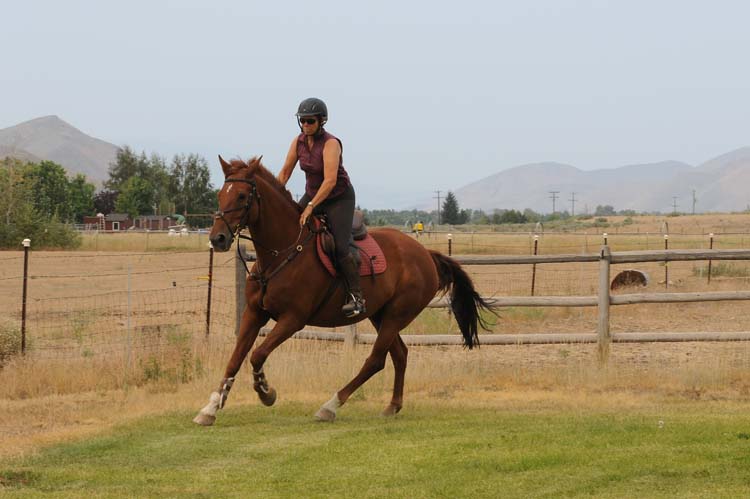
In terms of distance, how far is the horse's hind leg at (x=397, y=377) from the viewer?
1050cm

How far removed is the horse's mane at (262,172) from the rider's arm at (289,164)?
0.79 ft

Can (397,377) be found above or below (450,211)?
below

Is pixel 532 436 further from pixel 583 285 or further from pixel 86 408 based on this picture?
pixel 583 285

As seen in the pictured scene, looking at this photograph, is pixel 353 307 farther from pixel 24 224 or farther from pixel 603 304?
pixel 24 224

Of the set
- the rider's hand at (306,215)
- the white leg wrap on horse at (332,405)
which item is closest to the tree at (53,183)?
the white leg wrap on horse at (332,405)

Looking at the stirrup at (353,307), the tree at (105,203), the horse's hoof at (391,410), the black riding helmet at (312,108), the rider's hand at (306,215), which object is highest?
the tree at (105,203)

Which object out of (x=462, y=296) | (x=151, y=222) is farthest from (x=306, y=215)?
(x=151, y=222)

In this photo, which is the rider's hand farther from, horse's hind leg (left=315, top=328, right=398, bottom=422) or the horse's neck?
horse's hind leg (left=315, top=328, right=398, bottom=422)

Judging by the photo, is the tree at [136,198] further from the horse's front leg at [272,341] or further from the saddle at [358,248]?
the horse's front leg at [272,341]

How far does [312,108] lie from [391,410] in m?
3.20

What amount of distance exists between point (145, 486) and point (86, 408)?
14.3 feet

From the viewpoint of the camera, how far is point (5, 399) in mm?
11750

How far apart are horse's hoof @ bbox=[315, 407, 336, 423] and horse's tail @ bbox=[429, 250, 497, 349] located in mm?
2330

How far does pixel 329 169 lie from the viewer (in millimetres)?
9594
